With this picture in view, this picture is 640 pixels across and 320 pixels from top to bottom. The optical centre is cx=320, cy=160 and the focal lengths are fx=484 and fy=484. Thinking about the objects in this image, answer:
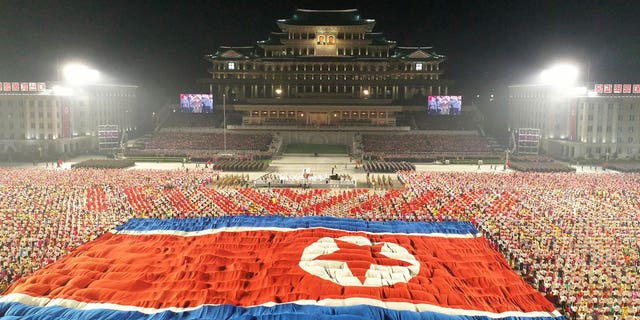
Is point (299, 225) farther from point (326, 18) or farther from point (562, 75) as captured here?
point (326, 18)

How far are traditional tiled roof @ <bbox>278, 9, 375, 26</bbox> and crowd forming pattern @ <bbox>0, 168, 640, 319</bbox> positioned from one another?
49.8 meters

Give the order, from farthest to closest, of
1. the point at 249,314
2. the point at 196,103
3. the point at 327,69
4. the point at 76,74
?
the point at 327,69 → the point at 196,103 → the point at 76,74 → the point at 249,314

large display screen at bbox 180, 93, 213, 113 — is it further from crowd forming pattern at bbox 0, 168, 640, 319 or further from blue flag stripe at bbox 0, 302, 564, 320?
blue flag stripe at bbox 0, 302, 564, 320

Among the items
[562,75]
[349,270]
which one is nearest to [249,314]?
[349,270]

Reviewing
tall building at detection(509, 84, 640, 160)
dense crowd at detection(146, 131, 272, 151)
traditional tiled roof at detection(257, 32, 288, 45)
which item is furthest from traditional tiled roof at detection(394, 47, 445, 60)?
dense crowd at detection(146, 131, 272, 151)

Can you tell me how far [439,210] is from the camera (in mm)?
36250

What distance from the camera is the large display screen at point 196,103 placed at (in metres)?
93.9

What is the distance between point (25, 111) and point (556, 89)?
8652 centimetres

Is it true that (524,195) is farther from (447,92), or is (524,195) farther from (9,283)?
(447,92)

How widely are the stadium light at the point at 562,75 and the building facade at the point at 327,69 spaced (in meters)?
19.9

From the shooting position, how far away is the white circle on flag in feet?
73.2

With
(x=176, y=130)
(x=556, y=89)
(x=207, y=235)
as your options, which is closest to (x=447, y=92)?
(x=556, y=89)

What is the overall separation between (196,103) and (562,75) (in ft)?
216

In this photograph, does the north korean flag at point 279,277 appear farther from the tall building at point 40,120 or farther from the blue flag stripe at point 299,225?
the tall building at point 40,120
